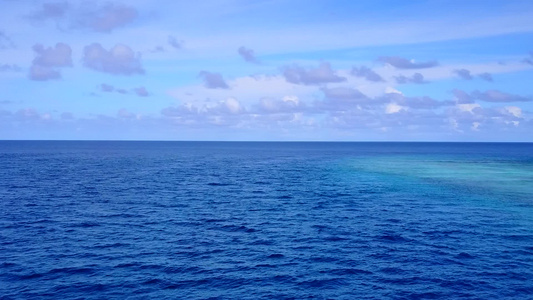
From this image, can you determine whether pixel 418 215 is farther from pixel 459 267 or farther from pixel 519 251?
pixel 459 267

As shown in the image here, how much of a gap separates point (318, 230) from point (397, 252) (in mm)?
11024

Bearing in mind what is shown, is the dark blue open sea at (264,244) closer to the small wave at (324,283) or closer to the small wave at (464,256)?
the small wave at (324,283)

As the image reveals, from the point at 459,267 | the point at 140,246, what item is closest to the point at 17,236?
the point at 140,246

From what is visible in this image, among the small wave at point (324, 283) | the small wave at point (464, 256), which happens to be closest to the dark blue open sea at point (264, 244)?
the small wave at point (324, 283)

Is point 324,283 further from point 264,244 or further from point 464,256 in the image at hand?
point 464,256

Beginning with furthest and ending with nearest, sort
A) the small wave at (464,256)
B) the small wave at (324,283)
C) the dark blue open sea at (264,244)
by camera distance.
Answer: the small wave at (464,256), the small wave at (324,283), the dark blue open sea at (264,244)

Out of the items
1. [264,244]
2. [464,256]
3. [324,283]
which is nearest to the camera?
[324,283]

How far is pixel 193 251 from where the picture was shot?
43625 millimetres

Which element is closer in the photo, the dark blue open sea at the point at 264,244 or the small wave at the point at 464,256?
the dark blue open sea at the point at 264,244

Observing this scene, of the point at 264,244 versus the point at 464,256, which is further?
the point at 264,244

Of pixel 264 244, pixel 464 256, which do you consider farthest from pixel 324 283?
pixel 464 256

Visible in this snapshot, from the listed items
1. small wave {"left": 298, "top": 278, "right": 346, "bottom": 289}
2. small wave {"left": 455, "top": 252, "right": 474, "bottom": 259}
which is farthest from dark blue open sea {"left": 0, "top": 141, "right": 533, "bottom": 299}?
small wave {"left": 455, "top": 252, "right": 474, "bottom": 259}

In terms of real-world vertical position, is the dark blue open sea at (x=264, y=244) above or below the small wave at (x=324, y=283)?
above

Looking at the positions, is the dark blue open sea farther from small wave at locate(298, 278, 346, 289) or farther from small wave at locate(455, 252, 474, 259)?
small wave at locate(455, 252, 474, 259)
